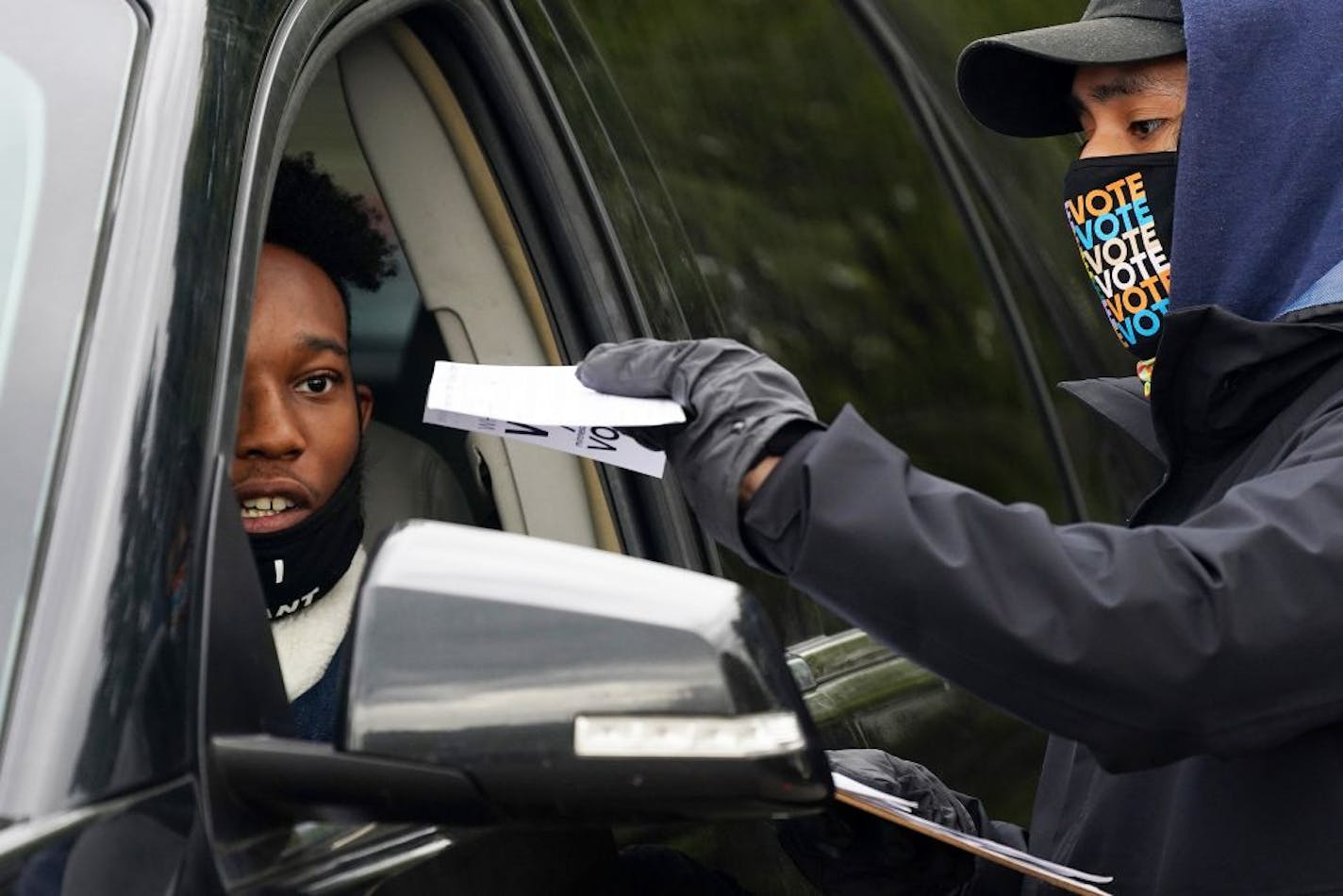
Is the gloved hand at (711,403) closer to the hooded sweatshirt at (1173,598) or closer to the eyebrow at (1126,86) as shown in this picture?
the hooded sweatshirt at (1173,598)

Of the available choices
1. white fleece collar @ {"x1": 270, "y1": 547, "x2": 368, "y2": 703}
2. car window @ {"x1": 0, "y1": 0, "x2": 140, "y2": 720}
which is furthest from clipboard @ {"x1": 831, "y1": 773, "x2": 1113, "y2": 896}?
white fleece collar @ {"x1": 270, "y1": 547, "x2": 368, "y2": 703}

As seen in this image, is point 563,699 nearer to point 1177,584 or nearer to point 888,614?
point 888,614

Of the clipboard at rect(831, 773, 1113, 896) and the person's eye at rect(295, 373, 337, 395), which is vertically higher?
the person's eye at rect(295, 373, 337, 395)

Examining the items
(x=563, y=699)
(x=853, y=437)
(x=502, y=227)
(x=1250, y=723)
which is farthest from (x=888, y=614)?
(x=502, y=227)

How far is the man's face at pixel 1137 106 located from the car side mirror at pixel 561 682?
4.03 feet

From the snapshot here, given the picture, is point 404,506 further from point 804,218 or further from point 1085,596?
point 1085,596

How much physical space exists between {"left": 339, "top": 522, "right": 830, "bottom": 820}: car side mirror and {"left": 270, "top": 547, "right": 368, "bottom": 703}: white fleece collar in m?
1.08

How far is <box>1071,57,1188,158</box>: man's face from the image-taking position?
7.75 feet

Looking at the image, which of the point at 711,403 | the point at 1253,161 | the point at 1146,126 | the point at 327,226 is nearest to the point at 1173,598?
the point at 711,403

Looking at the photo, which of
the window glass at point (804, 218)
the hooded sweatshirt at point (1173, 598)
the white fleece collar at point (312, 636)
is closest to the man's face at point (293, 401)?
the white fleece collar at point (312, 636)

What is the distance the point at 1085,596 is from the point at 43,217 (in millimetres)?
894

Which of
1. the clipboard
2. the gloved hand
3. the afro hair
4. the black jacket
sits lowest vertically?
the clipboard

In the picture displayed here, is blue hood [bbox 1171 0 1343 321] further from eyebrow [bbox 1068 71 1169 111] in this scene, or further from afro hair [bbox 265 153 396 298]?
afro hair [bbox 265 153 396 298]

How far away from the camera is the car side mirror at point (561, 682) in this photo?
1321 millimetres
